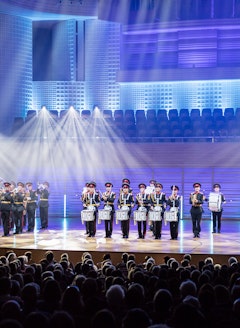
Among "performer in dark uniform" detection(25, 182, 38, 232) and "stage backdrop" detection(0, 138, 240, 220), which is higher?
"stage backdrop" detection(0, 138, 240, 220)

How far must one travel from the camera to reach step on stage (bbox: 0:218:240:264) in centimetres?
1362

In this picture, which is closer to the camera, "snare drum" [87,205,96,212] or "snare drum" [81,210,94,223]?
"snare drum" [81,210,94,223]

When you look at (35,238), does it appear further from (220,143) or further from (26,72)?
(26,72)

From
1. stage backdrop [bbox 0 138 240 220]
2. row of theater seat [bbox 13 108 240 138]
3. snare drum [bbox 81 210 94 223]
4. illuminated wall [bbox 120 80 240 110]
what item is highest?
illuminated wall [bbox 120 80 240 110]

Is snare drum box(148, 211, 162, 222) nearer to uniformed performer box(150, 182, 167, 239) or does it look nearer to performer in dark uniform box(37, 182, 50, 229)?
uniformed performer box(150, 182, 167, 239)

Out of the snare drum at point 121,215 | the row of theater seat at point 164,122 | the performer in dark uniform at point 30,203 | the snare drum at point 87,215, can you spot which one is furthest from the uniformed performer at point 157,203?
the row of theater seat at point 164,122

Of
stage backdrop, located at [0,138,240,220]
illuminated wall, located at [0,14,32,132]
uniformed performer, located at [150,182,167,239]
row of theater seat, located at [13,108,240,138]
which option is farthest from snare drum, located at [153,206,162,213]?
illuminated wall, located at [0,14,32,132]

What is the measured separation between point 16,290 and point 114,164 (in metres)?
14.2

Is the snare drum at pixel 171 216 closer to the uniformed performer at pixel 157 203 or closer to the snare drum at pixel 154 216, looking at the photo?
the snare drum at pixel 154 216

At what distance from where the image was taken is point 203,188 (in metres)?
21.5

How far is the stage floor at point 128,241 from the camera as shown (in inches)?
558

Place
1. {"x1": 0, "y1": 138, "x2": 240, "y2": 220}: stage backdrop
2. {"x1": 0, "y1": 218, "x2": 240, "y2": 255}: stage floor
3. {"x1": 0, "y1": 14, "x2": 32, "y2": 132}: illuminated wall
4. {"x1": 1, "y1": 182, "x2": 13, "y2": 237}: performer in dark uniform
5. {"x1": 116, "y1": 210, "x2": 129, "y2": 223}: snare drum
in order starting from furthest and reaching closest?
{"x1": 0, "y1": 14, "x2": 32, "y2": 132}: illuminated wall → {"x1": 0, "y1": 138, "x2": 240, "y2": 220}: stage backdrop → {"x1": 1, "y1": 182, "x2": 13, "y2": 237}: performer in dark uniform → {"x1": 116, "y1": 210, "x2": 129, "y2": 223}: snare drum → {"x1": 0, "y1": 218, "x2": 240, "y2": 255}: stage floor

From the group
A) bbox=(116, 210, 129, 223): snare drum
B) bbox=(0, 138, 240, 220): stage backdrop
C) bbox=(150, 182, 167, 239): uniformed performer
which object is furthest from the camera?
bbox=(0, 138, 240, 220): stage backdrop

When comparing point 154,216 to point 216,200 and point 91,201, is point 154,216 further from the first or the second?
point 216,200
